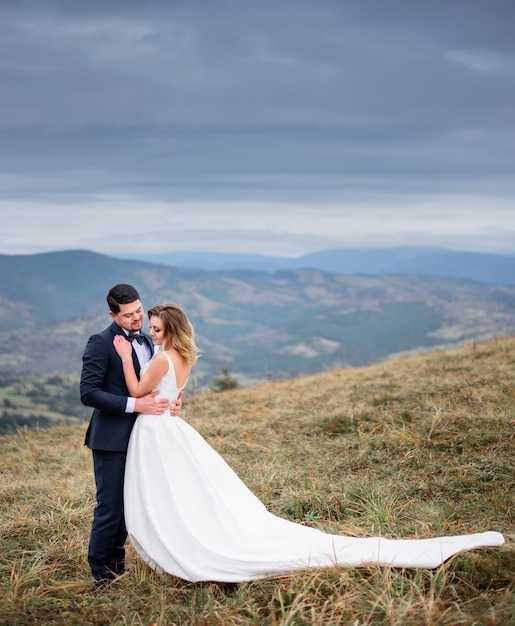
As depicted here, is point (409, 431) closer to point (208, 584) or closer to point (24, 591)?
point (208, 584)

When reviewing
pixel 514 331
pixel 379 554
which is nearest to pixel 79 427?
pixel 379 554

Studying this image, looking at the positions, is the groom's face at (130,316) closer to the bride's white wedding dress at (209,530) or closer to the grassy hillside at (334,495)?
the bride's white wedding dress at (209,530)

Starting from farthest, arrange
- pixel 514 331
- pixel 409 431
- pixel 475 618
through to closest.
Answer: pixel 514 331
pixel 409 431
pixel 475 618

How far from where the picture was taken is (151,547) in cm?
518

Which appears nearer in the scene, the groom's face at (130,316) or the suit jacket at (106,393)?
the suit jacket at (106,393)

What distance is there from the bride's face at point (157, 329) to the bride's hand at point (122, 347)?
284 millimetres

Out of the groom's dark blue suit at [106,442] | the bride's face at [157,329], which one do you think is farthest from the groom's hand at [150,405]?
the bride's face at [157,329]

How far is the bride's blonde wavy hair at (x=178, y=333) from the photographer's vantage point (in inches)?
216

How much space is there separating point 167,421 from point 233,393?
429 inches

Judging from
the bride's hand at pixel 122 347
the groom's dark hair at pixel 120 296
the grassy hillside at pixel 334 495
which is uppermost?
the groom's dark hair at pixel 120 296

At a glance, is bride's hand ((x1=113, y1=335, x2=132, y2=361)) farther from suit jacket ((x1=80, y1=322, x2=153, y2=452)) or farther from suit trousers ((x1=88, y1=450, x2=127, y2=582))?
suit trousers ((x1=88, y1=450, x2=127, y2=582))

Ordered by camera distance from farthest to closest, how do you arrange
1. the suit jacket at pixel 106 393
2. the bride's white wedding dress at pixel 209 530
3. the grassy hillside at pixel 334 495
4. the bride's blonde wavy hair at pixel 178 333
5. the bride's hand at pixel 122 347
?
the bride's blonde wavy hair at pixel 178 333, the bride's hand at pixel 122 347, the suit jacket at pixel 106 393, the bride's white wedding dress at pixel 209 530, the grassy hillside at pixel 334 495

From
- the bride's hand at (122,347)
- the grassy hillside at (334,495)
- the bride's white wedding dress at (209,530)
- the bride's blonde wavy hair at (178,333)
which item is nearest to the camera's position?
the grassy hillside at (334,495)

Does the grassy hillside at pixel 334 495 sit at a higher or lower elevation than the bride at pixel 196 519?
lower
